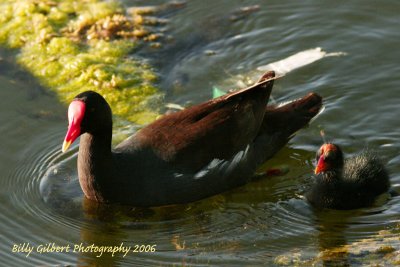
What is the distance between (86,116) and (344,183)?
192cm

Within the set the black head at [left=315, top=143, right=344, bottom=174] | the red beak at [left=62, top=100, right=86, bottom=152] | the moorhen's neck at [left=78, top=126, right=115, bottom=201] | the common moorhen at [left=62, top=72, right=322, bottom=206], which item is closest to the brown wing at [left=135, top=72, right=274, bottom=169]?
the common moorhen at [left=62, top=72, right=322, bottom=206]

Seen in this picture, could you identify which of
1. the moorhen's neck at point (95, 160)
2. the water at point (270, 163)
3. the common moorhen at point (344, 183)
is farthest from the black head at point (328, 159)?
the moorhen's neck at point (95, 160)

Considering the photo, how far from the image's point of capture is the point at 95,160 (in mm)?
5875

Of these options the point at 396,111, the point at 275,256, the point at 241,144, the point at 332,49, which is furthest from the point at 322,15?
the point at 275,256

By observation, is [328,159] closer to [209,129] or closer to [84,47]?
[209,129]

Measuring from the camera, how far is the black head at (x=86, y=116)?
5.76 metres

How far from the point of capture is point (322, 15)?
8.21 m

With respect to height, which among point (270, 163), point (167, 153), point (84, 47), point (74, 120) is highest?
point (74, 120)

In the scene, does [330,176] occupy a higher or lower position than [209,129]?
lower

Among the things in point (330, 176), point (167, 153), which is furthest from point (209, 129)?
point (330, 176)

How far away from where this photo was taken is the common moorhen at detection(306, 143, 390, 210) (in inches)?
233

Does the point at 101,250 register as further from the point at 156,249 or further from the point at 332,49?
the point at 332,49

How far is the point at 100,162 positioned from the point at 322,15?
3333mm

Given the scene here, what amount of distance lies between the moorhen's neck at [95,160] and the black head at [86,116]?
0.20 ft
